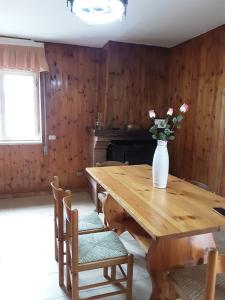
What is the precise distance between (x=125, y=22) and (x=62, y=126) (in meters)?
1.95

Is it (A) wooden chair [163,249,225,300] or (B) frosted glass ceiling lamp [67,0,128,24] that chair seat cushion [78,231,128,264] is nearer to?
(A) wooden chair [163,249,225,300]

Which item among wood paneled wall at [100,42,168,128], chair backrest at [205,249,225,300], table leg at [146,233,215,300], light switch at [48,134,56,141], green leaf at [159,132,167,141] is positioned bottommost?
table leg at [146,233,215,300]

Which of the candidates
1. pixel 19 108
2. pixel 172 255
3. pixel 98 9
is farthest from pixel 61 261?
pixel 19 108

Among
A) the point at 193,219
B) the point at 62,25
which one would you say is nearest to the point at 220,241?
the point at 193,219

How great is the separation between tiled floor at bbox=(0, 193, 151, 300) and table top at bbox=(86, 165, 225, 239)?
0.80 metres

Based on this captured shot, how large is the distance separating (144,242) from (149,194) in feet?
1.62

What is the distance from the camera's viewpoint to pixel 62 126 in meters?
4.21

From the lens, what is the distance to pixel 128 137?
13.0 feet

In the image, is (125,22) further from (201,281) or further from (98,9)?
(201,281)

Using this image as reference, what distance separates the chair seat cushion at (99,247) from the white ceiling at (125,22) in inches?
87.7

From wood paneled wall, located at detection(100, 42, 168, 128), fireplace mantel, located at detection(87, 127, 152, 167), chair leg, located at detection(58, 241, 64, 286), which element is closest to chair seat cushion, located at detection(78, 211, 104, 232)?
chair leg, located at detection(58, 241, 64, 286)

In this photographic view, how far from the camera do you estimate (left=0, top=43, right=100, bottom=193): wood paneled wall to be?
13.3 feet

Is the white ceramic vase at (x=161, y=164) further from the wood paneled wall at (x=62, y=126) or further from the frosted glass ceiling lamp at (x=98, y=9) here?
the wood paneled wall at (x=62, y=126)

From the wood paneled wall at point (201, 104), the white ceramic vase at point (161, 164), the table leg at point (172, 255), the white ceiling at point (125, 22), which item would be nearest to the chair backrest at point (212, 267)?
the table leg at point (172, 255)
